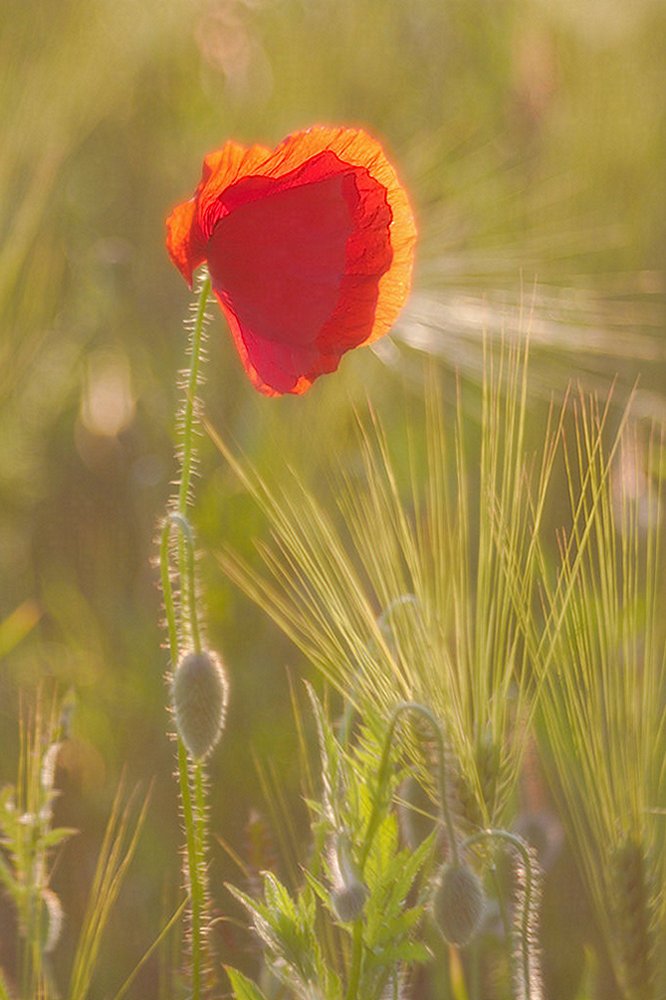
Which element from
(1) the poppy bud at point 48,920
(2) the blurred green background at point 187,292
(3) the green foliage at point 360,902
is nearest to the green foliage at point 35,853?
(1) the poppy bud at point 48,920

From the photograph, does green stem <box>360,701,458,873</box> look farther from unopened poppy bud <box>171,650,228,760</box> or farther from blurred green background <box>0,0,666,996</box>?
blurred green background <box>0,0,666,996</box>

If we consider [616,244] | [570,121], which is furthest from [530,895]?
[570,121]

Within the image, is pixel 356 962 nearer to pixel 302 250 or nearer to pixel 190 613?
pixel 190 613

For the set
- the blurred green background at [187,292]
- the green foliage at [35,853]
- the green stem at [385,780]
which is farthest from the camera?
the blurred green background at [187,292]

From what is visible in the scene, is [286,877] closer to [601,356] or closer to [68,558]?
[68,558]

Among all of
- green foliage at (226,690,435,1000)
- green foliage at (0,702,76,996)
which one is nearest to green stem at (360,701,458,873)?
green foliage at (226,690,435,1000)

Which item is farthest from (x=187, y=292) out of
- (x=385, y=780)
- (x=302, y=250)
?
(x=385, y=780)

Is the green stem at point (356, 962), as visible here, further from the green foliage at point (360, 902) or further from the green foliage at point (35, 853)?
the green foliage at point (35, 853)

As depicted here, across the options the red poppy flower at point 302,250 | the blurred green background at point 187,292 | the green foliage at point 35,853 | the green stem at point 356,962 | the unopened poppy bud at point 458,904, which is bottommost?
the green stem at point 356,962
